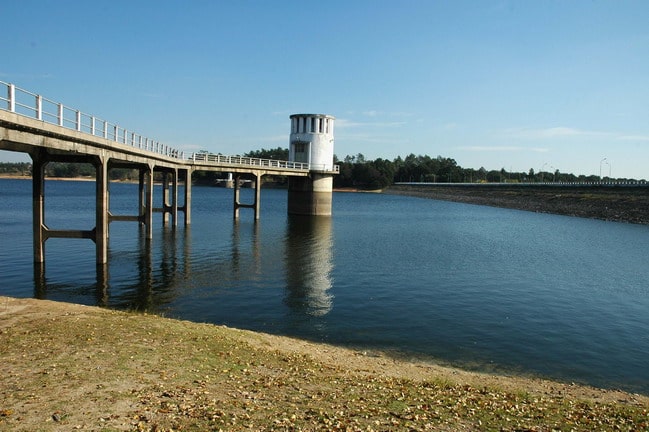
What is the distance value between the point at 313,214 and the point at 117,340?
72.5 m

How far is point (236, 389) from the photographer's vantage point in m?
13.3

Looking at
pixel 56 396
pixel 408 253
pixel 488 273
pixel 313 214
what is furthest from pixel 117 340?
pixel 313 214

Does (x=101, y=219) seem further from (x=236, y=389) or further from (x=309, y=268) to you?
(x=236, y=389)

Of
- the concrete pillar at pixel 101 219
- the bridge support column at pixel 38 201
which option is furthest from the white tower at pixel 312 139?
the bridge support column at pixel 38 201

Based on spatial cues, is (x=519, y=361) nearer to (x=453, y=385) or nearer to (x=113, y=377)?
(x=453, y=385)

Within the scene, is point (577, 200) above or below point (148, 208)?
above

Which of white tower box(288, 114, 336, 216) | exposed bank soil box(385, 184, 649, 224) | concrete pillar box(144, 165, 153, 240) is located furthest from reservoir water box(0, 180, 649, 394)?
exposed bank soil box(385, 184, 649, 224)

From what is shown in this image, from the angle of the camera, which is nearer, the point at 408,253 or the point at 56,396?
the point at 56,396

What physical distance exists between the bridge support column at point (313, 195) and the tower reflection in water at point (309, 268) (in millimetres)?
16255

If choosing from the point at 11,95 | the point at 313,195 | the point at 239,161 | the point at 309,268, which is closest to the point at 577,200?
the point at 313,195

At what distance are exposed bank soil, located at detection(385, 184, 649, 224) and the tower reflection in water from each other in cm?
6547

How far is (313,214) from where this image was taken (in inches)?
3509

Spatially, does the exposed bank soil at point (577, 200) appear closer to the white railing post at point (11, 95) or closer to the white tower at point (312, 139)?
the white tower at point (312, 139)

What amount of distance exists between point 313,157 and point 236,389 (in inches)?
3032
